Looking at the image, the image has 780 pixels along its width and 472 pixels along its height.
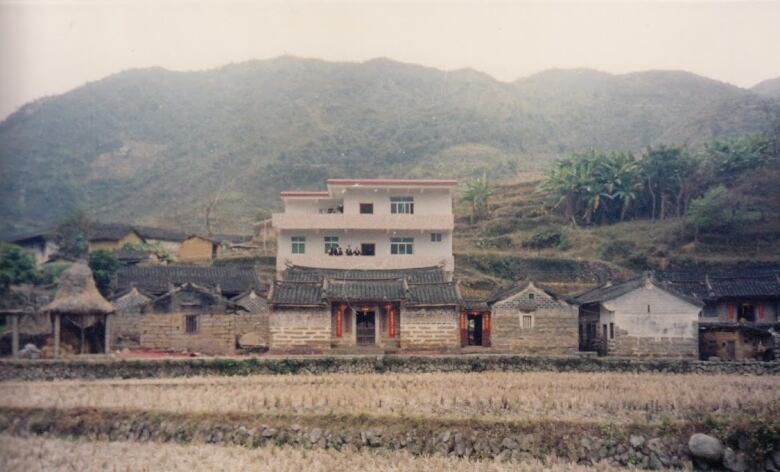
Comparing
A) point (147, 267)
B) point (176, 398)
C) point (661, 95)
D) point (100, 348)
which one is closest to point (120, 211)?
point (147, 267)

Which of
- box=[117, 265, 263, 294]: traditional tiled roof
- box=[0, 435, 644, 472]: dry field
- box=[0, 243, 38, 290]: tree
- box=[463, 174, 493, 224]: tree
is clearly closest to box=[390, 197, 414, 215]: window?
box=[117, 265, 263, 294]: traditional tiled roof

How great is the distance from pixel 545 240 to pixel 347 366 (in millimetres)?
28368

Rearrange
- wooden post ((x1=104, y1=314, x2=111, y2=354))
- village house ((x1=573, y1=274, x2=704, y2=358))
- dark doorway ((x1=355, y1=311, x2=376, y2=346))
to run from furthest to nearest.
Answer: dark doorway ((x1=355, y1=311, x2=376, y2=346)) < village house ((x1=573, y1=274, x2=704, y2=358)) < wooden post ((x1=104, y1=314, x2=111, y2=354))

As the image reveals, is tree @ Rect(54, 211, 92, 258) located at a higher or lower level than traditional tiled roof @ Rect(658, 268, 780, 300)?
higher

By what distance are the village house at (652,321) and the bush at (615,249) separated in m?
18.3

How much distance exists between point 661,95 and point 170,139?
65.2 m

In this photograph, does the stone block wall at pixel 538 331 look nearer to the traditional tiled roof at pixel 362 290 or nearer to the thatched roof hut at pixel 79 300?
the traditional tiled roof at pixel 362 290

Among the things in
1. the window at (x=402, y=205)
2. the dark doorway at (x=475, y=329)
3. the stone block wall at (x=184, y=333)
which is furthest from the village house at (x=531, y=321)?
the stone block wall at (x=184, y=333)

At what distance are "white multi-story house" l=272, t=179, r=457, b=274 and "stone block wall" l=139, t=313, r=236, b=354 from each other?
8.05 m

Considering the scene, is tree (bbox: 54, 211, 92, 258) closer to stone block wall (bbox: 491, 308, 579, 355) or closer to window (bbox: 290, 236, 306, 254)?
window (bbox: 290, 236, 306, 254)

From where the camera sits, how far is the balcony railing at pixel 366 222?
36875mm

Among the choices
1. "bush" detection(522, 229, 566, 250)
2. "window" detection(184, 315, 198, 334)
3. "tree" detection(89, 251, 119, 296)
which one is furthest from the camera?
"bush" detection(522, 229, 566, 250)

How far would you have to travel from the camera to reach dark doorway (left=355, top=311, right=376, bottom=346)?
2995 cm

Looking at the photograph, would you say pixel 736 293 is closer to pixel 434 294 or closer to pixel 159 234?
pixel 434 294
